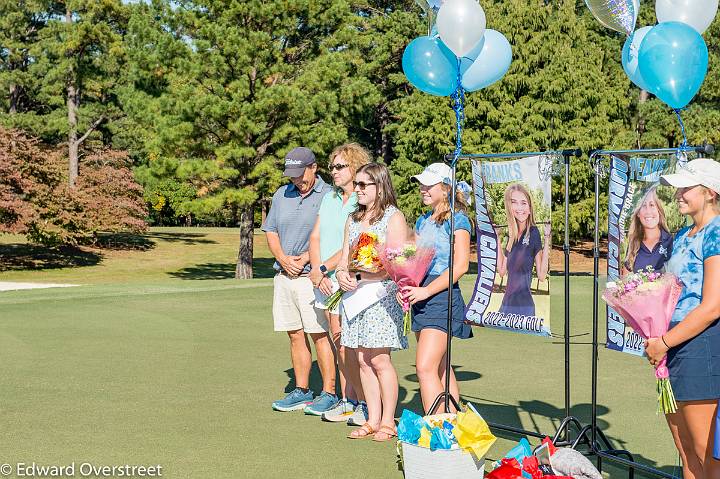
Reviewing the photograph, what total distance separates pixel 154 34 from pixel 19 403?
20.7m

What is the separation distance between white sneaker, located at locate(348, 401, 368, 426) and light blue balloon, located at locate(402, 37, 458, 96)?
2207 mm

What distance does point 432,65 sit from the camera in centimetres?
582

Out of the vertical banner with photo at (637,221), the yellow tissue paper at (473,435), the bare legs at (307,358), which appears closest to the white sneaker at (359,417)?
the bare legs at (307,358)

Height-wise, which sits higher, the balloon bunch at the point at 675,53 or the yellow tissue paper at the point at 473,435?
the balloon bunch at the point at 675,53

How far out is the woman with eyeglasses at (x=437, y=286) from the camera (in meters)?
5.53

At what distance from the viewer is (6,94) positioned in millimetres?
43875

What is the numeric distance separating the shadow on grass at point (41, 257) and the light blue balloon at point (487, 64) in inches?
1168

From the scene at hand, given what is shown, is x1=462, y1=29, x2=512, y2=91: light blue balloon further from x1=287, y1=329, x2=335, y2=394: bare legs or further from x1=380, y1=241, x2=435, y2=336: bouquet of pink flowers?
x1=287, y1=329, x2=335, y2=394: bare legs

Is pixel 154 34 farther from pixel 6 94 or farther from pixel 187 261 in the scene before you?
pixel 6 94

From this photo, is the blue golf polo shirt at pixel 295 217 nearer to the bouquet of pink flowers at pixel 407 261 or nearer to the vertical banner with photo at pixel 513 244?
the bouquet of pink flowers at pixel 407 261

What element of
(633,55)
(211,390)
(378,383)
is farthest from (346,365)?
(633,55)

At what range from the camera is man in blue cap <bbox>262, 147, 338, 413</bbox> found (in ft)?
21.5

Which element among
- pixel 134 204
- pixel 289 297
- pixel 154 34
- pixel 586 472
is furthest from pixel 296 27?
pixel 586 472

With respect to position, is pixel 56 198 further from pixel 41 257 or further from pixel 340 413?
pixel 340 413
